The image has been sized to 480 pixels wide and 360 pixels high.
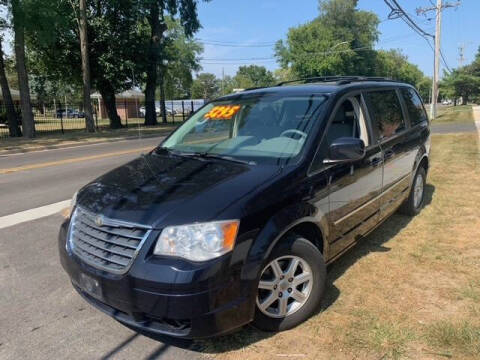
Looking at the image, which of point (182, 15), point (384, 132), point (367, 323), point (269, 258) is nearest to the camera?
point (269, 258)

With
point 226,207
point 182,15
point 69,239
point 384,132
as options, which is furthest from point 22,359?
point 182,15

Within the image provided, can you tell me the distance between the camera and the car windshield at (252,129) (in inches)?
135

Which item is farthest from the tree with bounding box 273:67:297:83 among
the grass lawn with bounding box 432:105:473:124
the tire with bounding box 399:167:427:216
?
the tire with bounding box 399:167:427:216

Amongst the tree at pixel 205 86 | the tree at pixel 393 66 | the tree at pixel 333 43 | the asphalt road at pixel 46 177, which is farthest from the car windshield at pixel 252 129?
the tree at pixel 205 86

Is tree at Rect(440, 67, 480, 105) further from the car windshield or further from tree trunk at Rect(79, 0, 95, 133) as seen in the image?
the car windshield

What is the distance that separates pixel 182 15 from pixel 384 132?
28314 mm

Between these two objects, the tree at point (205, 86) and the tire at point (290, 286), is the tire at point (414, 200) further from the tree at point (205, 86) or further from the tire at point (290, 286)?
the tree at point (205, 86)

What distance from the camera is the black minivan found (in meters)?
2.46

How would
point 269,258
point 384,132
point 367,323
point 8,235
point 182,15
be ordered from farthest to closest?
point 182,15 < point 8,235 < point 384,132 < point 367,323 < point 269,258

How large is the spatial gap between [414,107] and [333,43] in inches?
2588

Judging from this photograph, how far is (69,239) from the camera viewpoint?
121 inches

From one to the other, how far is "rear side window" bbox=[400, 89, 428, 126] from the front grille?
13.5ft

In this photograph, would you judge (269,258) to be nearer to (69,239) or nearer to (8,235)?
(69,239)

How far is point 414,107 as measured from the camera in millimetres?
5629
